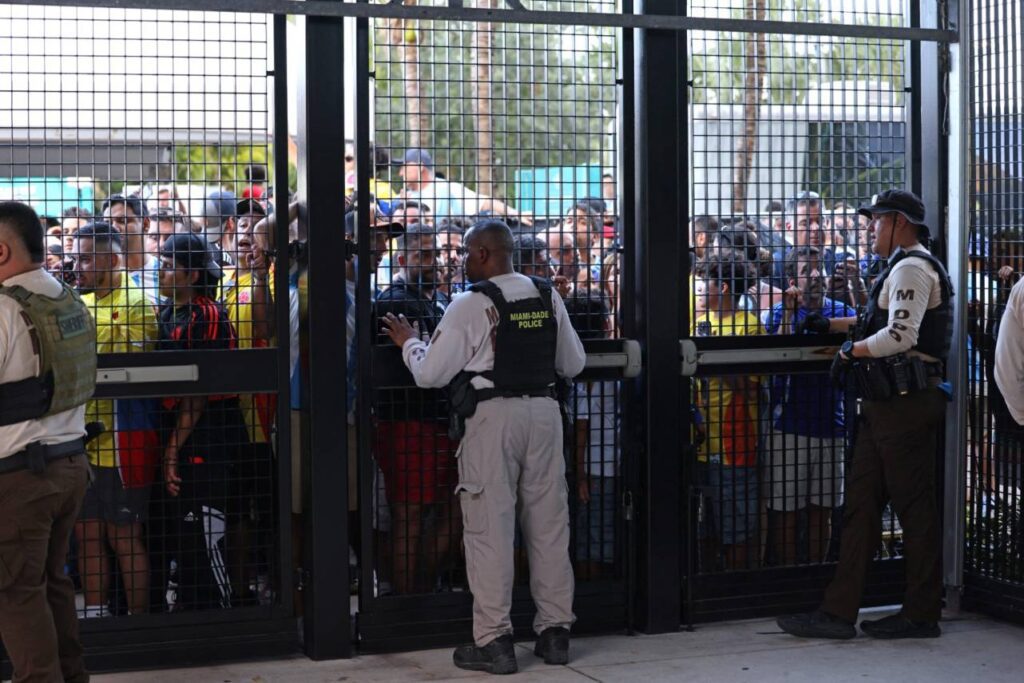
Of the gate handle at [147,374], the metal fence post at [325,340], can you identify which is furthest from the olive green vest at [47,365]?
the metal fence post at [325,340]

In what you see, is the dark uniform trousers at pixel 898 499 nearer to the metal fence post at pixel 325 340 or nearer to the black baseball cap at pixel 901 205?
the black baseball cap at pixel 901 205

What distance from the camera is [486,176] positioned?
243 inches

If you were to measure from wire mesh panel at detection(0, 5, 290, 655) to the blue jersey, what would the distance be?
240 centimetres

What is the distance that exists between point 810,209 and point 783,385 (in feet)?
2.78

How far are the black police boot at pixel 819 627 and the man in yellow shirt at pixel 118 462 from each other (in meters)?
2.86

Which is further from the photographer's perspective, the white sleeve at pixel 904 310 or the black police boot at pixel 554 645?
the white sleeve at pixel 904 310

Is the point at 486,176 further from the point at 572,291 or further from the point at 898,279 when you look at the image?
the point at 898,279

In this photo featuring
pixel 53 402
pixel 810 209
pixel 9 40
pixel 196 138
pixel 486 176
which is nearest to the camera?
pixel 53 402

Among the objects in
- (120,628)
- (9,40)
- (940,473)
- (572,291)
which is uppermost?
(9,40)

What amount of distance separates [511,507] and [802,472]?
1654 millimetres

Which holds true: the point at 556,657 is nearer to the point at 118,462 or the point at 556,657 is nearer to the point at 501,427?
the point at 501,427

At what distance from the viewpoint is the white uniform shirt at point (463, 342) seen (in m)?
5.66

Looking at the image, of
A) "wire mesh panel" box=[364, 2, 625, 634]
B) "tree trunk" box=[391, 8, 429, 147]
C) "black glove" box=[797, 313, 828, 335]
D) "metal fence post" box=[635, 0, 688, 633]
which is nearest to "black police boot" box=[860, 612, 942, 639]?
"metal fence post" box=[635, 0, 688, 633]

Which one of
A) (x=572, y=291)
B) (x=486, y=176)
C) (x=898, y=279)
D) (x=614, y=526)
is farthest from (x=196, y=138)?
(x=898, y=279)
